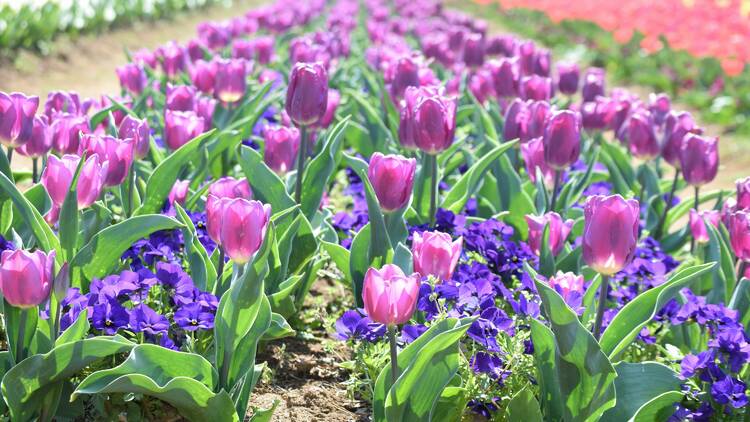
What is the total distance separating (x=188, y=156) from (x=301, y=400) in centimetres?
82

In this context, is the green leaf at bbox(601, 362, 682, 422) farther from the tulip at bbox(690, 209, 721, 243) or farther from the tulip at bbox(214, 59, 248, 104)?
the tulip at bbox(214, 59, 248, 104)

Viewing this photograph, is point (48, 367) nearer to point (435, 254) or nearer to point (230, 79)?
point (435, 254)

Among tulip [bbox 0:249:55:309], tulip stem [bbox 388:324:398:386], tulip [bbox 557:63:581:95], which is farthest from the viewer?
tulip [bbox 557:63:581:95]

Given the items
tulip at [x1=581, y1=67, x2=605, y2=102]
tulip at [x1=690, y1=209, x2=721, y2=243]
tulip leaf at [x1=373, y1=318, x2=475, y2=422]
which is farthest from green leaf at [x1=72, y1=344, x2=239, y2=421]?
tulip at [x1=581, y1=67, x2=605, y2=102]

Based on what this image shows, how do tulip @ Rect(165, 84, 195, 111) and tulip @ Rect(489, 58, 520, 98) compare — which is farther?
tulip @ Rect(489, 58, 520, 98)

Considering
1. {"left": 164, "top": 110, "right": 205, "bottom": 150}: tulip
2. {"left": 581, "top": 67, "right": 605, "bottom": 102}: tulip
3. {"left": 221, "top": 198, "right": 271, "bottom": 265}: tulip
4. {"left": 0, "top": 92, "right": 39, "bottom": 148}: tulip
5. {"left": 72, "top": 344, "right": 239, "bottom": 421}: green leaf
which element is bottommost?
{"left": 581, "top": 67, "right": 605, "bottom": 102}: tulip

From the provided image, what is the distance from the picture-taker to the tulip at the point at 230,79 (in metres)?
3.47

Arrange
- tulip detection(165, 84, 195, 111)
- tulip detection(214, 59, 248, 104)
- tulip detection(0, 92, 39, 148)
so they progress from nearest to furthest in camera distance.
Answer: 1. tulip detection(0, 92, 39, 148)
2. tulip detection(165, 84, 195, 111)
3. tulip detection(214, 59, 248, 104)

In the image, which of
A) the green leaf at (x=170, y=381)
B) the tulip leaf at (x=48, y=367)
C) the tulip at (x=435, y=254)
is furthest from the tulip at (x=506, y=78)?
the tulip leaf at (x=48, y=367)

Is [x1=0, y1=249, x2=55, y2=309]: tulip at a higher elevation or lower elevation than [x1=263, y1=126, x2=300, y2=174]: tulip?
higher

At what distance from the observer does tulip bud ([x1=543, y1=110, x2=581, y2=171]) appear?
2.59 meters

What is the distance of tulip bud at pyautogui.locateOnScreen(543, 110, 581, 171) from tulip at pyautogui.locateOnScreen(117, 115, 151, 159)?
47.2 inches

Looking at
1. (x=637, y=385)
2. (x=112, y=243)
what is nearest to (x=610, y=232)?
(x=637, y=385)

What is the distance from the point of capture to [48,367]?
173 centimetres
